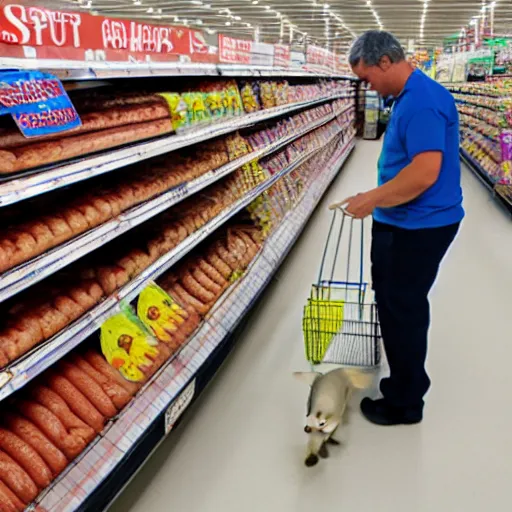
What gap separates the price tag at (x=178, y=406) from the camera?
7.18 feet

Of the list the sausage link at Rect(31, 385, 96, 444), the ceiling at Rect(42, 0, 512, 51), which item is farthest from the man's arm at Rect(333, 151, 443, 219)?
the ceiling at Rect(42, 0, 512, 51)

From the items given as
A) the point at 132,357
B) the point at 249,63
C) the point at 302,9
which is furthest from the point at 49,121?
the point at 302,9

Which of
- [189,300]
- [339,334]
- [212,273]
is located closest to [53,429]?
[189,300]

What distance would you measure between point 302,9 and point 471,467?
20880 millimetres

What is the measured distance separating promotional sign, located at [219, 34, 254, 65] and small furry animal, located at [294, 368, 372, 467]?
1.87m

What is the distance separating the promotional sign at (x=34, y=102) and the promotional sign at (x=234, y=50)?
1.74 meters

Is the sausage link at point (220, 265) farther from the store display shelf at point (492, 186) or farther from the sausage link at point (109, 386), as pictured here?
the store display shelf at point (492, 186)

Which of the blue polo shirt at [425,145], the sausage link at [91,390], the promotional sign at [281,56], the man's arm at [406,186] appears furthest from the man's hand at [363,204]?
the promotional sign at [281,56]

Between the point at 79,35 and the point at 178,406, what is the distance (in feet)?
4.72

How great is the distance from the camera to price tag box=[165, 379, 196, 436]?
2.19m

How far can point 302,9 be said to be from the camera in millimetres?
20547

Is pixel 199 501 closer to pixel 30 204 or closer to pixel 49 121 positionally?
pixel 30 204

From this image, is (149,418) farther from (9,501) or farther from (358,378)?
(358,378)

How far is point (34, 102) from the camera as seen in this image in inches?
58.7
